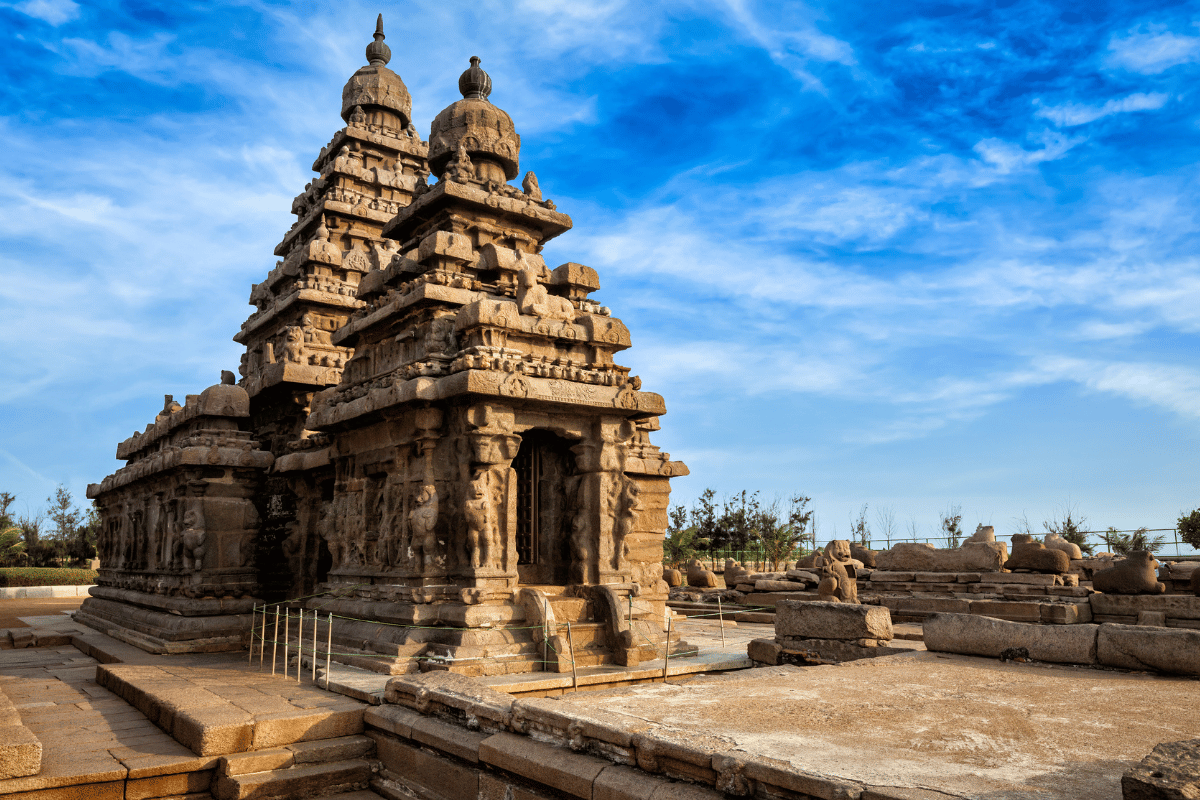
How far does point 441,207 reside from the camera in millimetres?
12516

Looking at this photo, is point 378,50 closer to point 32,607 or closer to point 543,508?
point 543,508

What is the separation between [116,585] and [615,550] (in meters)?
13.0

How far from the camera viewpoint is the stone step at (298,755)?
19.8 feet

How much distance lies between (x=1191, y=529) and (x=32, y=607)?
3737cm

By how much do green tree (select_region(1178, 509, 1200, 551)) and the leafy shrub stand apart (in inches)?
1569

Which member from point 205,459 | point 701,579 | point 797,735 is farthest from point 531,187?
point 701,579

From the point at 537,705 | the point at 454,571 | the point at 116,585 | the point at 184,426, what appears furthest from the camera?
the point at 116,585

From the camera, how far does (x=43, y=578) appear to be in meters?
31.4

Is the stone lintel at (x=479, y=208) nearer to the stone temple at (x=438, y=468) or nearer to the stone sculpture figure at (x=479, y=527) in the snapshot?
the stone temple at (x=438, y=468)

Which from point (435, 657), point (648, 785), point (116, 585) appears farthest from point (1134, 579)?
point (116, 585)

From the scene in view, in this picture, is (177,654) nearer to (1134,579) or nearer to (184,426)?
(184,426)

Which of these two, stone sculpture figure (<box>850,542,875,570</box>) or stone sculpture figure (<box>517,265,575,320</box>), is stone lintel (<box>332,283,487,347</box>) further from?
stone sculpture figure (<box>850,542,875,570</box>)

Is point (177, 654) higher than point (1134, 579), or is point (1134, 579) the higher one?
point (1134, 579)

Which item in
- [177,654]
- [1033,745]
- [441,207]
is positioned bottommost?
[177,654]
